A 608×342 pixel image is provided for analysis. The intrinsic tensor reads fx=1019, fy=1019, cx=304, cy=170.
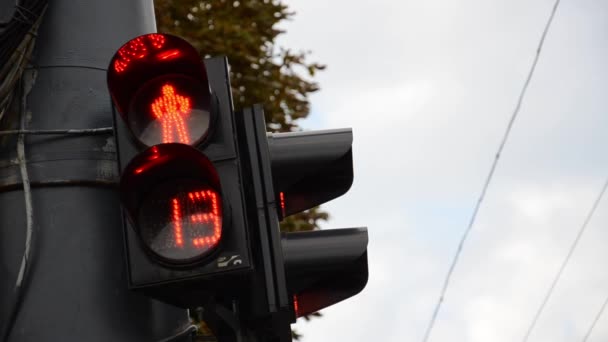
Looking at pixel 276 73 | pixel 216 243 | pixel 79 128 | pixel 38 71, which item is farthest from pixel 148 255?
pixel 276 73

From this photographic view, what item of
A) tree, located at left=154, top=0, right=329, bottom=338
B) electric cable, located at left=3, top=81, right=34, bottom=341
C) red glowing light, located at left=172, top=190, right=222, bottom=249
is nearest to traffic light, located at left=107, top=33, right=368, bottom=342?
red glowing light, located at left=172, top=190, right=222, bottom=249

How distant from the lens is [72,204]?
119 inches

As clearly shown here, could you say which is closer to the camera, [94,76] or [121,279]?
[121,279]

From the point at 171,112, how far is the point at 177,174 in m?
0.23

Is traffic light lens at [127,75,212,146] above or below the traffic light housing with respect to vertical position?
above

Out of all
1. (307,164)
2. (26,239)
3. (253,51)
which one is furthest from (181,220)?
(253,51)

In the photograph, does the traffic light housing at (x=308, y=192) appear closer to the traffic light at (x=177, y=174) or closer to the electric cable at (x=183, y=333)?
the traffic light at (x=177, y=174)

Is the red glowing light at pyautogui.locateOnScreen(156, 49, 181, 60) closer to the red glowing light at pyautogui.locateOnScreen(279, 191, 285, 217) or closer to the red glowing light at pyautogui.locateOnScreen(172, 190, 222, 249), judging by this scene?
the red glowing light at pyautogui.locateOnScreen(172, 190, 222, 249)

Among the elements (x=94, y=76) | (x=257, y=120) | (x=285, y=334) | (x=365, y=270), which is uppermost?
(x=94, y=76)

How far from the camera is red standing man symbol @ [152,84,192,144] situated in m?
2.96

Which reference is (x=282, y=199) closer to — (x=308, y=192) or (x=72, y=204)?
(x=308, y=192)

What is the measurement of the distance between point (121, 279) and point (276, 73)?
8400 millimetres

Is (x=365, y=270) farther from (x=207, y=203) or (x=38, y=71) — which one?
(x=38, y=71)

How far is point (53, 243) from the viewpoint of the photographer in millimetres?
2984
